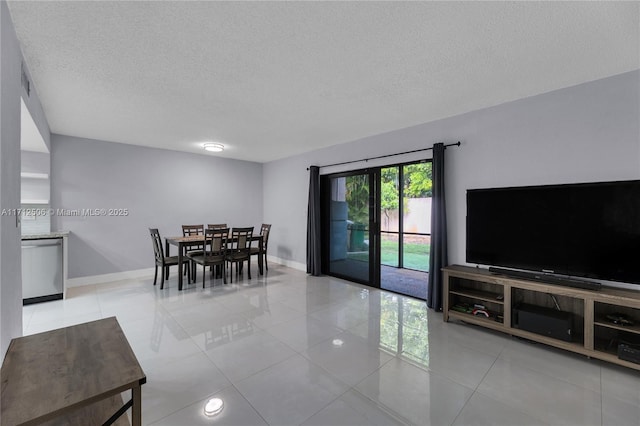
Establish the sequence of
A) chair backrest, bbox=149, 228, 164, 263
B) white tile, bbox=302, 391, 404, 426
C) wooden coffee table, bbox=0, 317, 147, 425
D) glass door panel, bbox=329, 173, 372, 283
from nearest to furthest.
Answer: wooden coffee table, bbox=0, 317, 147, 425 < white tile, bbox=302, 391, 404, 426 < chair backrest, bbox=149, 228, 164, 263 < glass door panel, bbox=329, 173, 372, 283

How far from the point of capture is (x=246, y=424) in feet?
5.27

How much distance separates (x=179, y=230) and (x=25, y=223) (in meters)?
2.25

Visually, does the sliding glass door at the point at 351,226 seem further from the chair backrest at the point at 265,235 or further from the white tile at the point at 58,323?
the white tile at the point at 58,323

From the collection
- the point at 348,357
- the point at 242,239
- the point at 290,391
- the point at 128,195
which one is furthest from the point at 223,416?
the point at 128,195

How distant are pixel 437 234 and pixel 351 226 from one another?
1757mm

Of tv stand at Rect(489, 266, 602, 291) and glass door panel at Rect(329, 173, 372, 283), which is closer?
tv stand at Rect(489, 266, 602, 291)

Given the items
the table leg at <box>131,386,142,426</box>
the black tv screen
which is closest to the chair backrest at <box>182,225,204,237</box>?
the table leg at <box>131,386,142,426</box>

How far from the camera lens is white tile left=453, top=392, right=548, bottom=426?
161 centimetres

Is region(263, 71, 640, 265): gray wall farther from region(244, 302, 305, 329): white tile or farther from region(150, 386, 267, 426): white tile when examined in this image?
region(150, 386, 267, 426): white tile

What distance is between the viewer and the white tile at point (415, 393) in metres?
1.69

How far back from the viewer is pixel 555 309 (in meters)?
2.66

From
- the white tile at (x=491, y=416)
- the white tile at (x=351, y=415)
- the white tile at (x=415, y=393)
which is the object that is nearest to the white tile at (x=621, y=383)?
the white tile at (x=491, y=416)

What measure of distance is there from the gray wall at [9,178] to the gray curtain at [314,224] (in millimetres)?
3917

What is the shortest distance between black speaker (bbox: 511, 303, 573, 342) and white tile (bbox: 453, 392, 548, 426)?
114 cm
